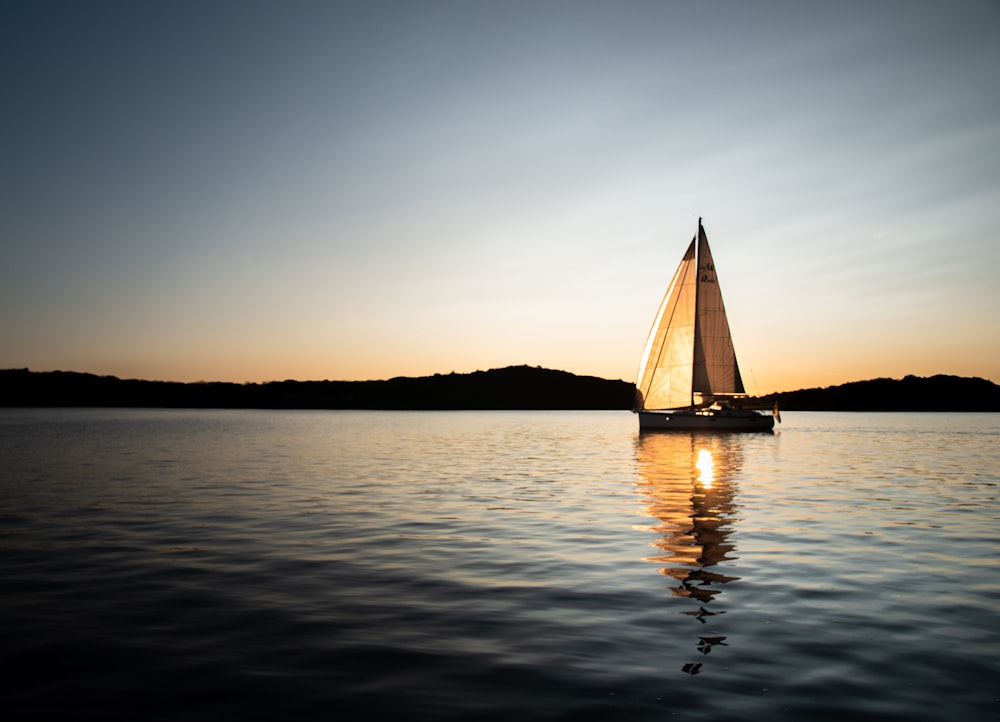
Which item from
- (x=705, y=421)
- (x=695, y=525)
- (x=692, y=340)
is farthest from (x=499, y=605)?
(x=705, y=421)

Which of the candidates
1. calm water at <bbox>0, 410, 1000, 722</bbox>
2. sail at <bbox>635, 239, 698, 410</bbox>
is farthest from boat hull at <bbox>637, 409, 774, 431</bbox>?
calm water at <bbox>0, 410, 1000, 722</bbox>

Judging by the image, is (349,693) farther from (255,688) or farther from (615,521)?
(615,521)

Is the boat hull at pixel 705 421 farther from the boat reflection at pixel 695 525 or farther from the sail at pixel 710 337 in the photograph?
the boat reflection at pixel 695 525

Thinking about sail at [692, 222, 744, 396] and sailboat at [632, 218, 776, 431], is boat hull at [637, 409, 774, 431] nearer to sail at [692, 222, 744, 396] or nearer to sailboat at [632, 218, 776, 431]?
sailboat at [632, 218, 776, 431]

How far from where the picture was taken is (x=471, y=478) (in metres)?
36.9

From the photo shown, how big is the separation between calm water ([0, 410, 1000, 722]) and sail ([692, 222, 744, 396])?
52.3m

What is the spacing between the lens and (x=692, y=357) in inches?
3199

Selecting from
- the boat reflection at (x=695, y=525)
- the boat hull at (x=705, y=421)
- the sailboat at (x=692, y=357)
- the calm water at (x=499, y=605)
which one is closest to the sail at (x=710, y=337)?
the sailboat at (x=692, y=357)

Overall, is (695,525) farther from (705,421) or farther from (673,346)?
(705,421)

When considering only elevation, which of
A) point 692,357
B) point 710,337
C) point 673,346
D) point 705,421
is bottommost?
point 705,421

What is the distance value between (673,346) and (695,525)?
62.0 metres

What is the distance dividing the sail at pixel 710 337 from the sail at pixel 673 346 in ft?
2.53

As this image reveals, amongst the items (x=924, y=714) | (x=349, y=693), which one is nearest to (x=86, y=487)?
(x=349, y=693)

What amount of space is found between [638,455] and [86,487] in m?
35.5
